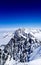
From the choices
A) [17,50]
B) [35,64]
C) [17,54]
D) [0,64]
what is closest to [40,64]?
[35,64]

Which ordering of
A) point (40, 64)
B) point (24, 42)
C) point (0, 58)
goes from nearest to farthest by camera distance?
point (40, 64), point (0, 58), point (24, 42)

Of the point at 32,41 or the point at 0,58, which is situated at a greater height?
the point at 32,41

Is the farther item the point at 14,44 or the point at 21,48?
the point at 14,44

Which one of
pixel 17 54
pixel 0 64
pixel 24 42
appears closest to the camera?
pixel 0 64

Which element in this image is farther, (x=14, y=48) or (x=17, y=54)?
A: (x=14, y=48)

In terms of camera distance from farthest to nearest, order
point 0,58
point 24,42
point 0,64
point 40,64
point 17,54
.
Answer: point 24,42, point 17,54, point 0,58, point 0,64, point 40,64

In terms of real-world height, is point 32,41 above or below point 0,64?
above

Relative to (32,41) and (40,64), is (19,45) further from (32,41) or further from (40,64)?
(40,64)

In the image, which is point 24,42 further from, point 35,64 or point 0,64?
point 35,64

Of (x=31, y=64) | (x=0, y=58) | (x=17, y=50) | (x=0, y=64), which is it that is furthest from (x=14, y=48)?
(x=31, y=64)
